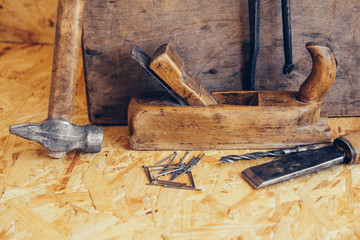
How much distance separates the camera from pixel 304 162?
1.45 m

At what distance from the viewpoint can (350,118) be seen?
6.20 ft

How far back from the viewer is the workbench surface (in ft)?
3.91

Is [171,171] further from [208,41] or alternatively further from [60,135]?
[208,41]

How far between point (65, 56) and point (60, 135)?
315 millimetres

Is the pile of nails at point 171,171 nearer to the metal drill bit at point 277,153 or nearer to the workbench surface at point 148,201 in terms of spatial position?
the workbench surface at point 148,201

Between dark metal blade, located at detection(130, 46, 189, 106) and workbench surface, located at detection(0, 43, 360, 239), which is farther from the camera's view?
dark metal blade, located at detection(130, 46, 189, 106)

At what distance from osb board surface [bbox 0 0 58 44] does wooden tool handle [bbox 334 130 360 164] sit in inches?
85.8

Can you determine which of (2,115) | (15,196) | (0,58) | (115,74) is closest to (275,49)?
(115,74)

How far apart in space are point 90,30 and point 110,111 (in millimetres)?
405

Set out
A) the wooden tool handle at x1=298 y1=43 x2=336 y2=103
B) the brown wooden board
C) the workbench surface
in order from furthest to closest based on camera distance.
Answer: the brown wooden board, the wooden tool handle at x1=298 y1=43 x2=336 y2=103, the workbench surface

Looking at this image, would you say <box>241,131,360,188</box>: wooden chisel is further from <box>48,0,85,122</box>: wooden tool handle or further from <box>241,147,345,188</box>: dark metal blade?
<box>48,0,85,122</box>: wooden tool handle

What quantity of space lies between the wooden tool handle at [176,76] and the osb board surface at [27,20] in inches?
63.8

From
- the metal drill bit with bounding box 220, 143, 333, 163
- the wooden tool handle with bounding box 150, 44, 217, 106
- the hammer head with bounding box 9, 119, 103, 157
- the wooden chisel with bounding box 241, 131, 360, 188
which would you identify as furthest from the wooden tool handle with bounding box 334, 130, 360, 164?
the hammer head with bounding box 9, 119, 103, 157

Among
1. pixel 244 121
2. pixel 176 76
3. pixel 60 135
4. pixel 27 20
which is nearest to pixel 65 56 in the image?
pixel 60 135
